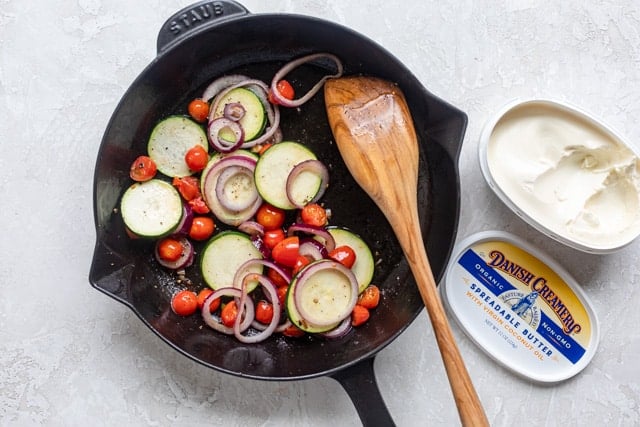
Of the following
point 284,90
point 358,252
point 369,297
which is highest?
point 284,90

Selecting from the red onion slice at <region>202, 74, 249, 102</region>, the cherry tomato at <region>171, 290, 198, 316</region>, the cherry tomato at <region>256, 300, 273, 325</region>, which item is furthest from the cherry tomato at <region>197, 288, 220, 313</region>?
the red onion slice at <region>202, 74, 249, 102</region>

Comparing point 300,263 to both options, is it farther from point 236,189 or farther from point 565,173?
point 565,173

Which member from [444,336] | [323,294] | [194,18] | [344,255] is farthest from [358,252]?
[194,18]

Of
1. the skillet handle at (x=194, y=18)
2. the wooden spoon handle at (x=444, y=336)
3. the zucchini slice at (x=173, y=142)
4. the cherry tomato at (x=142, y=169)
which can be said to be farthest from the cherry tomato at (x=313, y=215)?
the skillet handle at (x=194, y=18)

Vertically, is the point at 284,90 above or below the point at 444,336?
above

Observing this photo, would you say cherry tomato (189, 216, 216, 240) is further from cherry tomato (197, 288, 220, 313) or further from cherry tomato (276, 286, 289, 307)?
cherry tomato (276, 286, 289, 307)

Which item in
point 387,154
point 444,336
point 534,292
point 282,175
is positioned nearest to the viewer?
point 444,336

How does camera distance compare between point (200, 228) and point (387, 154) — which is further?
point (200, 228)
